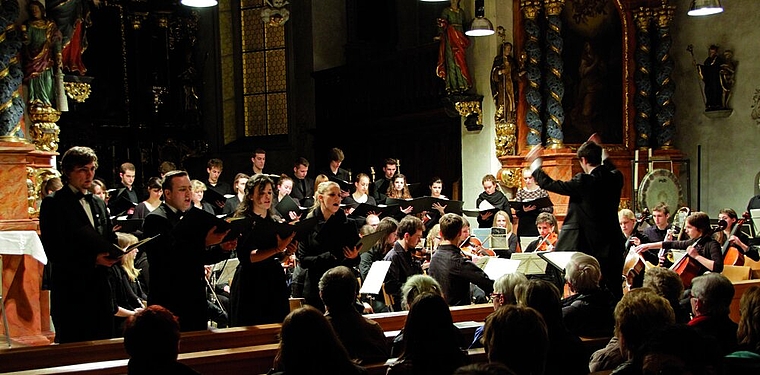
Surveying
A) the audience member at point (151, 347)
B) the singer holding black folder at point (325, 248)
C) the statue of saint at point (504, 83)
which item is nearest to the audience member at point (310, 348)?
the audience member at point (151, 347)

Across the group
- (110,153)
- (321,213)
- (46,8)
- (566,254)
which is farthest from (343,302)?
(110,153)

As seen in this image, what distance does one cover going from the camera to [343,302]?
4.48 metres

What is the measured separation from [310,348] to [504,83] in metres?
10.2

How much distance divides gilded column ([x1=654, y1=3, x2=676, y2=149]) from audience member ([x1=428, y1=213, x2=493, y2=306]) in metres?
8.52

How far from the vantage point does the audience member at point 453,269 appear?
655cm

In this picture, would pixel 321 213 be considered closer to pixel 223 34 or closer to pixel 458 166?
pixel 458 166

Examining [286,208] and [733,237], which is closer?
[733,237]

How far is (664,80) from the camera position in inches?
557

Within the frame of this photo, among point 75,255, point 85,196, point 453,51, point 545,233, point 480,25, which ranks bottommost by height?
point 545,233

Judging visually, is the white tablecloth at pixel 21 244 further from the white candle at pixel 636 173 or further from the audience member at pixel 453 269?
the white candle at pixel 636 173

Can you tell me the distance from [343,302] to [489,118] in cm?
915

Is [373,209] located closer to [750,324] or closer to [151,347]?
[750,324]

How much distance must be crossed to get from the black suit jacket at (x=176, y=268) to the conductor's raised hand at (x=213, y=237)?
3 cm

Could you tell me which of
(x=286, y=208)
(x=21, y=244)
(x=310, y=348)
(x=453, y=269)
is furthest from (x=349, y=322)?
(x=286, y=208)
